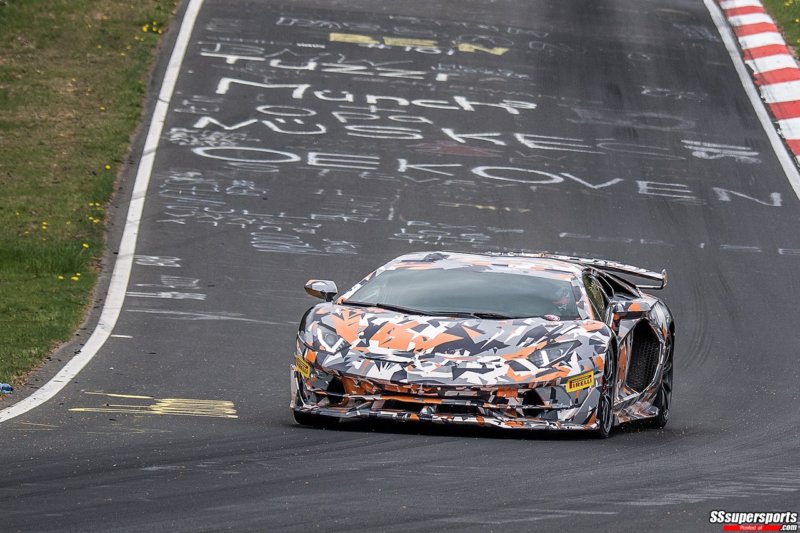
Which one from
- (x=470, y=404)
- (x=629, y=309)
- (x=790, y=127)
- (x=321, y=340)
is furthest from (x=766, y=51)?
(x=470, y=404)

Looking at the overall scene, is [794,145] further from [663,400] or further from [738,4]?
[663,400]

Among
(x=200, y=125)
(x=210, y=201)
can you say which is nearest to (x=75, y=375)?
(x=210, y=201)

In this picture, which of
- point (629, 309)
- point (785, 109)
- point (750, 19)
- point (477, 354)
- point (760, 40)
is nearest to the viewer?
point (477, 354)

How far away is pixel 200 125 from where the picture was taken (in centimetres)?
2264

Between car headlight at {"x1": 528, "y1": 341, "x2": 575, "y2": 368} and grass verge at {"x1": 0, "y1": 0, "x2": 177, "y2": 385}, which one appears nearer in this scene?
car headlight at {"x1": 528, "y1": 341, "x2": 575, "y2": 368}

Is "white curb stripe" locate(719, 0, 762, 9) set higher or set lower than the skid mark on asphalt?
lower

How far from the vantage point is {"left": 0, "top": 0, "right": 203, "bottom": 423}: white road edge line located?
35.4ft

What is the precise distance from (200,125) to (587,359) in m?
14.3

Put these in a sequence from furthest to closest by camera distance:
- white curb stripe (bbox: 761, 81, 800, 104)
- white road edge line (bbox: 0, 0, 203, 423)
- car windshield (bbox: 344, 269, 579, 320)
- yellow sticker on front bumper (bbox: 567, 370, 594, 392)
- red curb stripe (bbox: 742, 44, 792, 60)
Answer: red curb stripe (bbox: 742, 44, 792, 60), white curb stripe (bbox: 761, 81, 800, 104), white road edge line (bbox: 0, 0, 203, 423), car windshield (bbox: 344, 269, 579, 320), yellow sticker on front bumper (bbox: 567, 370, 594, 392)

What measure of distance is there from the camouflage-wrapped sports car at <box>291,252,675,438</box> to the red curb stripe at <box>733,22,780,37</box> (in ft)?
63.8

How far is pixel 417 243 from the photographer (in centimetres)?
1817

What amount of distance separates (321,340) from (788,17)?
22.3m

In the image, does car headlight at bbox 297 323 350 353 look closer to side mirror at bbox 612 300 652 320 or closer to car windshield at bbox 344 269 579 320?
car windshield at bbox 344 269 579 320

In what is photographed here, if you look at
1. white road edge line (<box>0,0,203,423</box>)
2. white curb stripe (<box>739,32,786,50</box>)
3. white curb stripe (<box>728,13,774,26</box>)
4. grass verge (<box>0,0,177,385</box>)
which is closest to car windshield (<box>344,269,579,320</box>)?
white road edge line (<box>0,0,203,423</box>)
